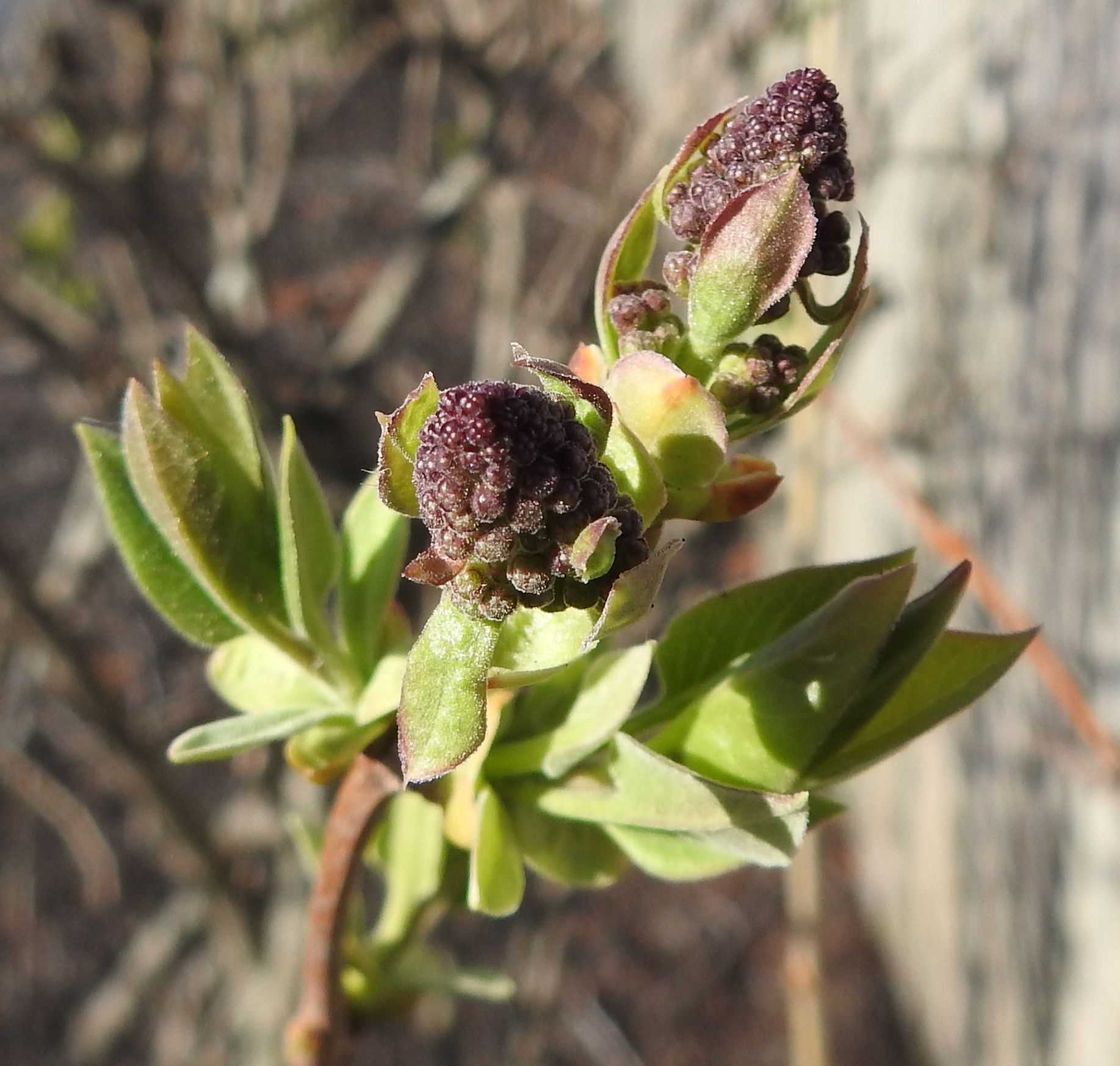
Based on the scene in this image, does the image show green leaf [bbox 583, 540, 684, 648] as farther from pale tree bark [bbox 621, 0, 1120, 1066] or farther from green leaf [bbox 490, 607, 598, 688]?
pale tree bark [bbox 621, 0, 1120, 1066]

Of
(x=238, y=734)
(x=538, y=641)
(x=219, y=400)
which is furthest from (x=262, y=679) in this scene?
(x=538, y=641)

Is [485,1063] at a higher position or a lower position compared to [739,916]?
lower

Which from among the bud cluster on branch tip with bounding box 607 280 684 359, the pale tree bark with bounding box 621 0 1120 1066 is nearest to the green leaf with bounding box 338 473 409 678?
the bud cluster on branch tip with bounding box 607 280 684 359

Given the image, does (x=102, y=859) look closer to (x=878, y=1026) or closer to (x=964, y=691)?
(x=878, y=1026)

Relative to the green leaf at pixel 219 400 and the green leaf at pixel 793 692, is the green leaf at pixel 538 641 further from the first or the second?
the green leaf at pixel 219 400

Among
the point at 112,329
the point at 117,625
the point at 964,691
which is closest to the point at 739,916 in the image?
the point at 117,625

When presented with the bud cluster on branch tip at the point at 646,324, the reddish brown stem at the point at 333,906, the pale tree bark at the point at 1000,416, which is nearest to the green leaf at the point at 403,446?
the bud cluster on branch tip at the point at 646,324
